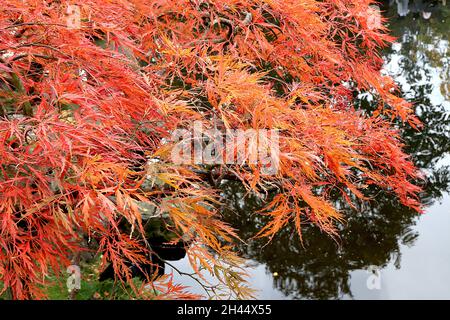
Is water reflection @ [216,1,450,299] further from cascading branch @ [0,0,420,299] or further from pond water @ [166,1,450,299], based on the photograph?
cascading branch @ [0,0,420,299]

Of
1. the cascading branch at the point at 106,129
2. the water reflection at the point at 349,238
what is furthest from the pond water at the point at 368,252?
the cascading branch at the point at 106,129

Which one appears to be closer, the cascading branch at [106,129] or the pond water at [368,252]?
the cascading branch at [106,129]

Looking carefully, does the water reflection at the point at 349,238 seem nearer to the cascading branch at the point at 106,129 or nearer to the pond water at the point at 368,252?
the pond water at the point at 368,252

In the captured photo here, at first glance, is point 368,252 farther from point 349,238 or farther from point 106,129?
point 106,129

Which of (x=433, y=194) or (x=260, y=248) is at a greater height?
(x=433, y=194)

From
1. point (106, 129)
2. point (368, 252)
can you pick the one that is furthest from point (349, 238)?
point (106, 129)

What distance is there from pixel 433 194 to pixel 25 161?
538 cm

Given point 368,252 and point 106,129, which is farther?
point 368,252

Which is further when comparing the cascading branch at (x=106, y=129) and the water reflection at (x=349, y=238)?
the water reflection at (x=349, y=238)

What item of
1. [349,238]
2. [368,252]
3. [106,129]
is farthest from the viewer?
[349,238]

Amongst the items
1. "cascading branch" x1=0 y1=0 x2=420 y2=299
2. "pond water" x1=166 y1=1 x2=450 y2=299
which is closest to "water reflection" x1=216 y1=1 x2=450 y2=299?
"pond water" x1=166 y1=1 x2=450 y2=299

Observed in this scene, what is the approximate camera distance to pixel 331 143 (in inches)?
124
